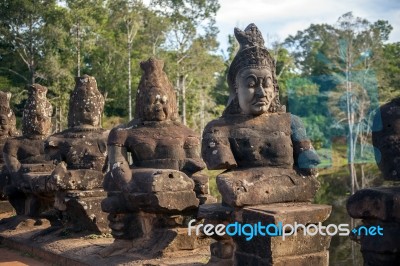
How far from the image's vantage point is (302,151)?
187 inches

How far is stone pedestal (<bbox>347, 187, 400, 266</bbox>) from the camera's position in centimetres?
359

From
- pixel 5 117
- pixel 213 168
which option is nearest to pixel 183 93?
pixel 5 117

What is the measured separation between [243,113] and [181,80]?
86.4 ft

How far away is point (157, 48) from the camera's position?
29.5 meters

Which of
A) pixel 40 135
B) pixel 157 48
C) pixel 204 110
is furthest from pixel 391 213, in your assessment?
pixel 204 110

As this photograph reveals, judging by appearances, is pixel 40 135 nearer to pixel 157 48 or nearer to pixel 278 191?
pixel 278 191

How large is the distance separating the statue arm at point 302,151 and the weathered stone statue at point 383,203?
809mm

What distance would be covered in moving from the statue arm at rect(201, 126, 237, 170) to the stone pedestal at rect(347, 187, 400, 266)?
Result: 1.09 metres

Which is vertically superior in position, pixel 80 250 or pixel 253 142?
pixel 253 142

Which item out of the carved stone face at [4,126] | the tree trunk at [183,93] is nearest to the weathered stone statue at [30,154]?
the carved stone face at [4,126]

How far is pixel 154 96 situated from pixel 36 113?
3.43 m

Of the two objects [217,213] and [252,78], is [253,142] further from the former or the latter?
[217,213]

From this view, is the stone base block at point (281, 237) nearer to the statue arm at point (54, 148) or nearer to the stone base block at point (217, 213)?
the stone base block at point (217, 213)

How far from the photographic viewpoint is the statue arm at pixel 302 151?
4.66 m
